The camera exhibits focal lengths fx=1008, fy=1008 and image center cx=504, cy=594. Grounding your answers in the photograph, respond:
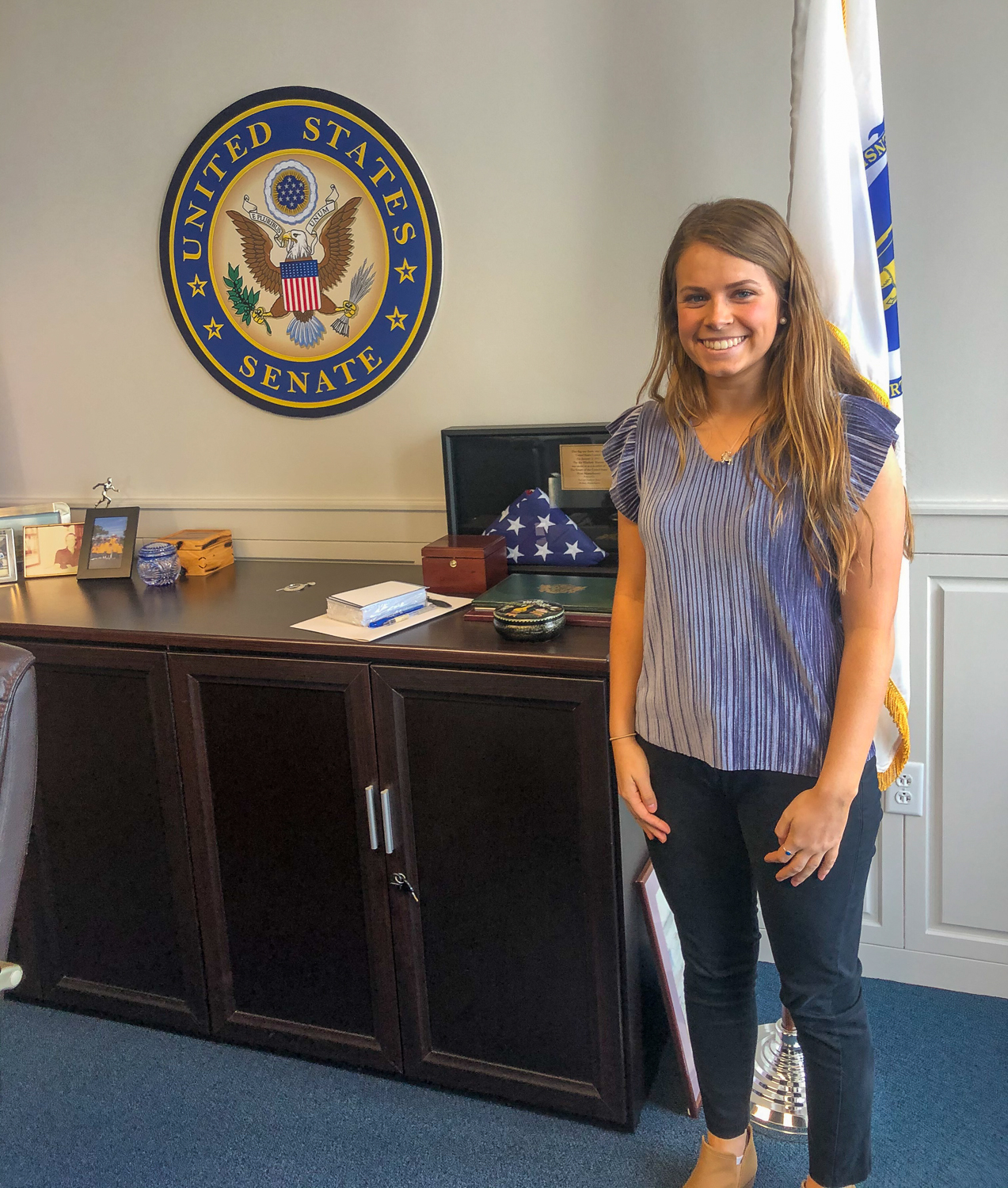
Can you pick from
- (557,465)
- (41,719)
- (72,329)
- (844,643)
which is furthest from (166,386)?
(844,643)

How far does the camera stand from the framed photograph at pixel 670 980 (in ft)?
5.97

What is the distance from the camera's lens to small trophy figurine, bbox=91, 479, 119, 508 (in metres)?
2.61

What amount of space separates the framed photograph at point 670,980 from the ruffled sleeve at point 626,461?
2.27ft

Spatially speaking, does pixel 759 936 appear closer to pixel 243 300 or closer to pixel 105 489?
pixel 243 300

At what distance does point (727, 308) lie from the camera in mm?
1293

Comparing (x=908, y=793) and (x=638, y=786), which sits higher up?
(x=638, y=786)

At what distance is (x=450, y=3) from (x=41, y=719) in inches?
68.5

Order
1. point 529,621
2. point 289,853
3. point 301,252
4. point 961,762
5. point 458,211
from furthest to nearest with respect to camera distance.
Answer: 1. point 301,252
2. point 458,211
3. point 961,762
4. point 289,853
5. point 529,621

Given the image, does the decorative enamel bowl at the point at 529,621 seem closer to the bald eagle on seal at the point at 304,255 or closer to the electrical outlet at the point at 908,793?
the electrical outlet at the point at 908,793

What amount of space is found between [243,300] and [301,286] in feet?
0.53

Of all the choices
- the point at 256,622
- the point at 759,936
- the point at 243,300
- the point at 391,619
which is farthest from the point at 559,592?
the point at 243,300

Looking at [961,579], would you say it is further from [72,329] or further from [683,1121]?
[72,329]

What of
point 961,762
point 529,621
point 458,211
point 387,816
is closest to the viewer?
point 529,621

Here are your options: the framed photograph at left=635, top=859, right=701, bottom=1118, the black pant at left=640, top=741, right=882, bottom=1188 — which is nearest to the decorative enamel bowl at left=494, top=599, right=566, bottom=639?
the black pant at left=640, top=741, right=882, bottom=1188
